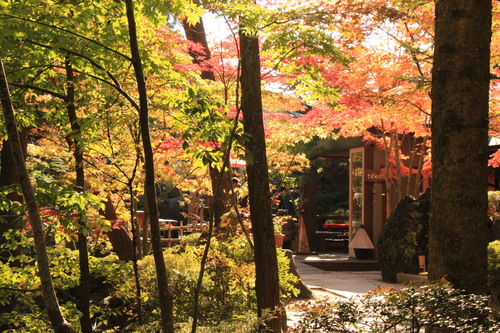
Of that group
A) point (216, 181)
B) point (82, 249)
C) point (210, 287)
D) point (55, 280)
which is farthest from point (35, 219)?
point (216, 181)

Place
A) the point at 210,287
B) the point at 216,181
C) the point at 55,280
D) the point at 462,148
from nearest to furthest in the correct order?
the point at 462,148
the point at 55,280
the point at 210,287
the point at 216,181

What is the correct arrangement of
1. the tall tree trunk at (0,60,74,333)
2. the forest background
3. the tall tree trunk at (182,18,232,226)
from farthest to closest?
the tall tree trunk at (182,18,232,226)
the forest background
the tall tree trunk at (0,60,74,333)

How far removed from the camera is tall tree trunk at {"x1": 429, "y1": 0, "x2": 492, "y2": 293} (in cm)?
435

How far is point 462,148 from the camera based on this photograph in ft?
14.3

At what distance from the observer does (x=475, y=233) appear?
4.36m

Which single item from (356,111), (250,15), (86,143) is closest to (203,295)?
(86,143)

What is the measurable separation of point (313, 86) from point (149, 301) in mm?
2846

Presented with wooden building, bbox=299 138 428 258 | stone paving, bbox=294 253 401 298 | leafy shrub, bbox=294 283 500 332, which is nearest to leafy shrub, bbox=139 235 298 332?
leafy shrub, bbox=294 283 500 332

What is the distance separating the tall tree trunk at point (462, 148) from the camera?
435 cm

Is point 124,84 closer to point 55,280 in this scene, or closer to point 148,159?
point 55,280

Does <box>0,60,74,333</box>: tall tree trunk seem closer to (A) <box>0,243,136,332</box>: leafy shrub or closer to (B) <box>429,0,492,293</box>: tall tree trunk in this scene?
(A) <box>0,243,136,332</box>: leafy shrub

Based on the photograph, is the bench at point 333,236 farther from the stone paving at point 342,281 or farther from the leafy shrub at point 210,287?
the leafy shrub at point 210,287

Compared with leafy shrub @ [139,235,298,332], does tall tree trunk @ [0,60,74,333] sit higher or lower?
higher

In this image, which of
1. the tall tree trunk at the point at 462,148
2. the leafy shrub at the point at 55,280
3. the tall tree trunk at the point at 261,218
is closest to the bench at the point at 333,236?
the leafy shrub at the point at 55,280
